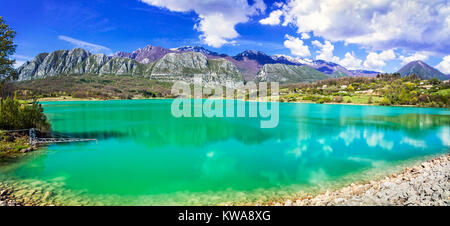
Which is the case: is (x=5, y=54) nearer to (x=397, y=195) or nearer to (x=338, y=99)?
(x=397, y=195)

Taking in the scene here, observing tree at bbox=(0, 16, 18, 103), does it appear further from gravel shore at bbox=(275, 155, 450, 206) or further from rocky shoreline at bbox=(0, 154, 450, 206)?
gravel shore at bbox=(275, 155, 450, 206)

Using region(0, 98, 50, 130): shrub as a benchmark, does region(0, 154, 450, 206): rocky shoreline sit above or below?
below

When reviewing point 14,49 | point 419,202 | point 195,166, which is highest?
point 14,49

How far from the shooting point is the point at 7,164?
14844mm

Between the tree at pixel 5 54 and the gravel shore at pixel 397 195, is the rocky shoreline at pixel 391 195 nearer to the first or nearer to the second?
the gravel shore at pixel 397 195

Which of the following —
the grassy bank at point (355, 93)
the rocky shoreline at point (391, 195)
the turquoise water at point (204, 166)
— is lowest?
the turquoise water at point (204, 166)

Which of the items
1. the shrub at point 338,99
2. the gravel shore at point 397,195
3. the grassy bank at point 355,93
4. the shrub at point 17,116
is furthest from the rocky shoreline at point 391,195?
the shrub at point 338,99

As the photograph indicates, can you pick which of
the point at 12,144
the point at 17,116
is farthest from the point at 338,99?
the point at 12,144

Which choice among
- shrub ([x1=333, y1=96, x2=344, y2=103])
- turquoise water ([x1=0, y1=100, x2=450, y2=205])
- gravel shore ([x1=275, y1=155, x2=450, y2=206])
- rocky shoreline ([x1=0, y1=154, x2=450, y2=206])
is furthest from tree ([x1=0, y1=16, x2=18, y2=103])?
shrub ([x1=333, y1=96, x2=344, y2=103])

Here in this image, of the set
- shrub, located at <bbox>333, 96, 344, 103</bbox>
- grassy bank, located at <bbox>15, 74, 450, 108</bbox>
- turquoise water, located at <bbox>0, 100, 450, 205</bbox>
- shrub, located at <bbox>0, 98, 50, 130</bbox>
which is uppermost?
grassy bank, located at <bbox>15, 74, 450, 108</bbox>
